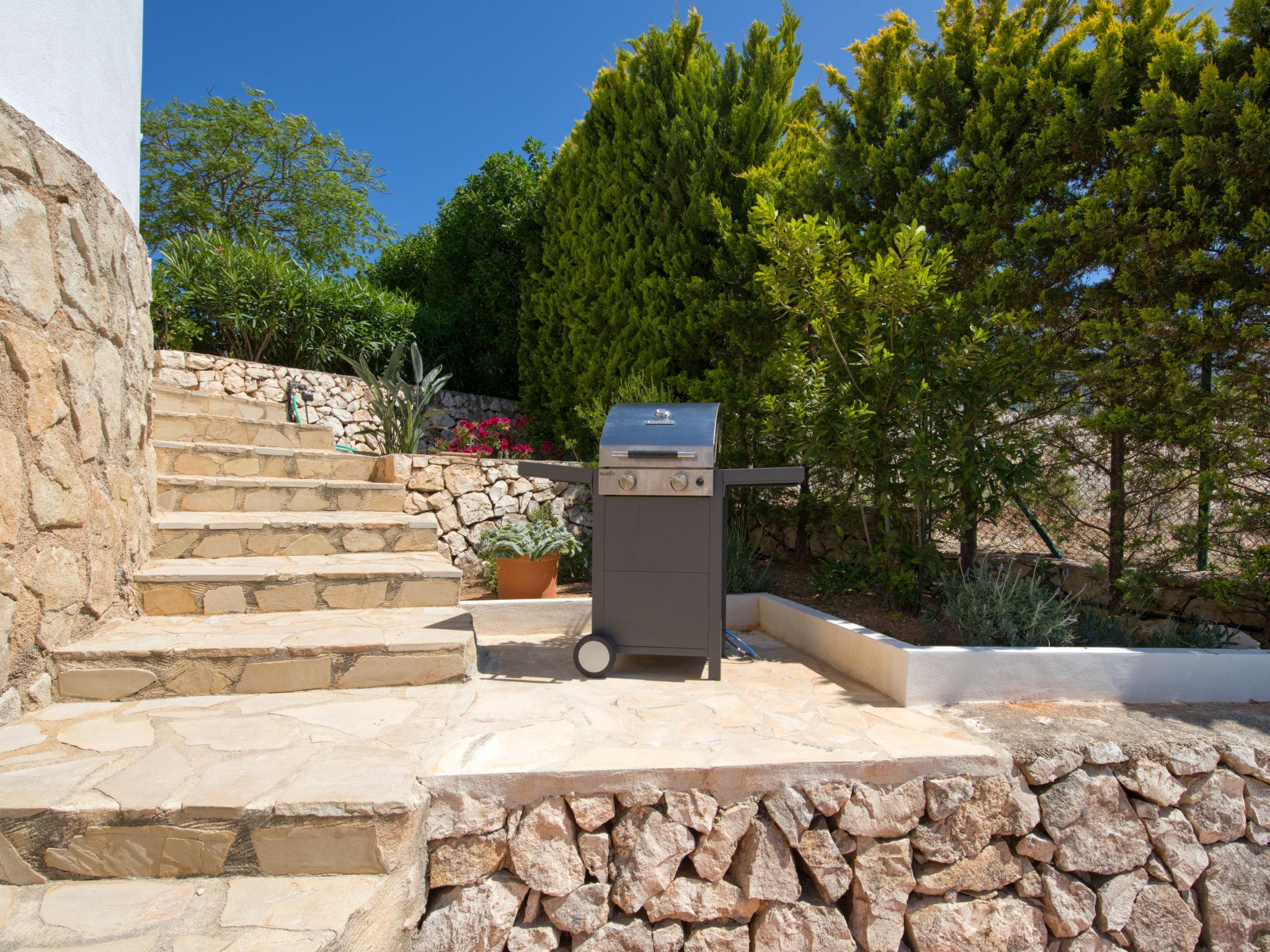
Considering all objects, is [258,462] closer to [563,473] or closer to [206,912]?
[563,473]

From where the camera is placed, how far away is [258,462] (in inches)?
181

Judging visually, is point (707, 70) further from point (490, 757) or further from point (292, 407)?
point (490, 757)

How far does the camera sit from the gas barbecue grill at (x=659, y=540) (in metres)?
3.22

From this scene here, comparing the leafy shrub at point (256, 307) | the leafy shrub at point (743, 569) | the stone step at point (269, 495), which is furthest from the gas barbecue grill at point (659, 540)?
the leafy shrub at point (256, 307)

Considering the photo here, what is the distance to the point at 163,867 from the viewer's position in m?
Answer: 1.87

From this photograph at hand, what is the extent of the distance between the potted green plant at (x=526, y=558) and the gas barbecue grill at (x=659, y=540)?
1.54m

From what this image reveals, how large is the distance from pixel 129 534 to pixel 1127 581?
523 cm

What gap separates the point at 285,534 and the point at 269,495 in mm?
591

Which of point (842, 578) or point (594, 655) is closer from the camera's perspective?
point (594, 655)

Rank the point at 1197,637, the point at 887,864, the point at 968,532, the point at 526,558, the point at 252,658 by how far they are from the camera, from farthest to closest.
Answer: the point at 526,558
the point at 968,532
the point at 1197,637
the point at 252,658
the point at 887,864

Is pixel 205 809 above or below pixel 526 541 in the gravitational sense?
below

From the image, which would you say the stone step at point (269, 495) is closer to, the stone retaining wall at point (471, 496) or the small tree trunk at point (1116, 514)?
the stone retaining wall at point (471, 496)

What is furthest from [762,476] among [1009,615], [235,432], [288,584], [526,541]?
[235,432]

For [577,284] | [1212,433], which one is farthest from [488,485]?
[1212,433]
